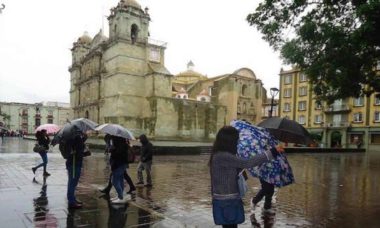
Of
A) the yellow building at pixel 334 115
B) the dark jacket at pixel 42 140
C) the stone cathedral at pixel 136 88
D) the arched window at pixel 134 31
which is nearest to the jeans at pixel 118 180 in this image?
the dark jacket at pixel 42 140

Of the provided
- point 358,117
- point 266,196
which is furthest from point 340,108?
point 266,196

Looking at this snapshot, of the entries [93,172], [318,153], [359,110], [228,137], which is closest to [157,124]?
[318,153]

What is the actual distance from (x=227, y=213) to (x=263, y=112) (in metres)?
73.0

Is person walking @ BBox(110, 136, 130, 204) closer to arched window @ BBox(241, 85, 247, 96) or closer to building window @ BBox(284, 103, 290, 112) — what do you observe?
building window @ BBox(284, 103, 290, 112)

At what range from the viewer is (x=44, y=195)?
9.04 metres

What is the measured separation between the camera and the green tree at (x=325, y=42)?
12.9 m

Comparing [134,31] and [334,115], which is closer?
[134,31]

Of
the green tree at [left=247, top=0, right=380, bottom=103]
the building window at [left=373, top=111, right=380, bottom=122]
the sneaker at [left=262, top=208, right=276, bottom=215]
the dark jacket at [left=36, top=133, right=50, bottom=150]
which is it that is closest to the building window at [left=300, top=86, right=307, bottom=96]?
the building window at [left=373, top=111, right=380, bottom=122]

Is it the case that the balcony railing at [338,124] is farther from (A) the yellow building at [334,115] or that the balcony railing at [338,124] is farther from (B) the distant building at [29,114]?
(B) the distant building at [29,114]

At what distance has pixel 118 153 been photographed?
8352 millimetres

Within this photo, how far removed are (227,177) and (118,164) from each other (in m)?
4.59

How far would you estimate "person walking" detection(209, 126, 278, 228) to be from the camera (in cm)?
420

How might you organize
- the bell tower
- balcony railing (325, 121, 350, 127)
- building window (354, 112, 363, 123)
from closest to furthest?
the bell tower < building window (354, 112, 363, 123) < balcony railing (325, 121, 350, 127)

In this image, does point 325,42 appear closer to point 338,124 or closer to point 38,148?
point 38,148
